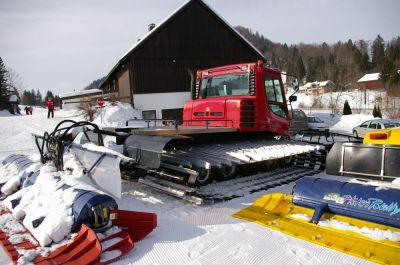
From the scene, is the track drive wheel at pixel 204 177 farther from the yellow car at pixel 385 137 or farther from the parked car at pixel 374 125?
the parked car at pixel 374 125

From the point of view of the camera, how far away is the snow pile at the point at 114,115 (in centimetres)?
1884

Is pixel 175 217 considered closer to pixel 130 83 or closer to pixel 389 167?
pixel 389 167

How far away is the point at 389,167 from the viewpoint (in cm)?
483

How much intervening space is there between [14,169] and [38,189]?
1.80 meters

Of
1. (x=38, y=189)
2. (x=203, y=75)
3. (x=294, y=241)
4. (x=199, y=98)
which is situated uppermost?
(x=203, y=75)

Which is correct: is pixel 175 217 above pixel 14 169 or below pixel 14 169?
below

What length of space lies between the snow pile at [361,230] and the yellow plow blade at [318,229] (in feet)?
0.15

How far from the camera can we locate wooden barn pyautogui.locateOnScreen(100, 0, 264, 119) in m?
23.9

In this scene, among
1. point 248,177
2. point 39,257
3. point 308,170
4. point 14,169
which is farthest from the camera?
point 308,170

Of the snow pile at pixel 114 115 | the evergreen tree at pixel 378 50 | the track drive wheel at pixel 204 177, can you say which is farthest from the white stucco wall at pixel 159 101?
the evergreen tree at pixel 378 50

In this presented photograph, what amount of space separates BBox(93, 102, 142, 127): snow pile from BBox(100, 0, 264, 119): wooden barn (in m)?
2.54

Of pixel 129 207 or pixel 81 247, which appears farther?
pixel 129 207

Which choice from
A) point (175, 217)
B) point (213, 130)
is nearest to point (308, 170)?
point (213, 130)

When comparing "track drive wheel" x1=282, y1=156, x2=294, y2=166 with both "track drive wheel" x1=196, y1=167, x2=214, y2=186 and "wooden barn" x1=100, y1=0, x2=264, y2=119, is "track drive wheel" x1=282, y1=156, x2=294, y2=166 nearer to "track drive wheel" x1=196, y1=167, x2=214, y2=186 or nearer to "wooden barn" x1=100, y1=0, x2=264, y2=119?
"track drive wheel" x1=196, y1=167, x2=214, y2=186
